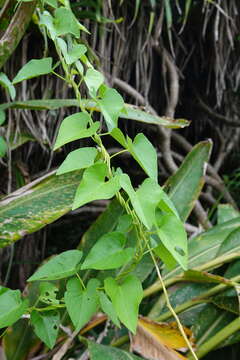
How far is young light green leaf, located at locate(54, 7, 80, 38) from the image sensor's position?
0.48m

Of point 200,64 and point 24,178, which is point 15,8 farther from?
point 200,64

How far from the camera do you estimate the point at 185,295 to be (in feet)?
2.83

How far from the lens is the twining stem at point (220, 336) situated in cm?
77

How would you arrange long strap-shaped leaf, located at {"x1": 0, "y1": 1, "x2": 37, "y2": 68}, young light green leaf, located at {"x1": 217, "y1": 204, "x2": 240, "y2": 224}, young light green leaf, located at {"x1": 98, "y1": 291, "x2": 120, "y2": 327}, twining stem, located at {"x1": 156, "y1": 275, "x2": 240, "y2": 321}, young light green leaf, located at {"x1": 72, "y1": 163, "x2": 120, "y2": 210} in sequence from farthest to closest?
young light green leaf, located at {"x1": 217, "y1": 204, "x2": 240, "y2": 224} < twining stem, located at {"x1": 156, "y1": 275, "x2": 240, "y2": 321} < long strap-shaped leaf, located at {"x1": 0, "y1": 1, "x2": 37, "y2": 68} < young light green leaf, located at {"x1": 98, "y1": 291, "x2": 120, "y2": 327} < young light green leaf, located at {"x1": 72, "y1": 163, "x2": 120, "y2": 210}

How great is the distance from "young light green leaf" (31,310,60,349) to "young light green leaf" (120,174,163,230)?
9.2 inches

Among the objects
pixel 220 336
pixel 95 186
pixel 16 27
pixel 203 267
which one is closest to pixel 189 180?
pixel 203 267

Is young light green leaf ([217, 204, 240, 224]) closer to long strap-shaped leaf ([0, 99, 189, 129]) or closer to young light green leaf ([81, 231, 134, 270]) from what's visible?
long strap-shaped leaf ([0, 99, 189, 129])

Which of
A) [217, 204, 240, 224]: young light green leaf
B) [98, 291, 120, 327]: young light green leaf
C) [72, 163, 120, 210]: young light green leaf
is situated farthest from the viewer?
[217, 204, 240, 224]: young light green leaf

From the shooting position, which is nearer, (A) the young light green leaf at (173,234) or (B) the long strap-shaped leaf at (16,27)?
(A) the young light green leaf at (173,234)

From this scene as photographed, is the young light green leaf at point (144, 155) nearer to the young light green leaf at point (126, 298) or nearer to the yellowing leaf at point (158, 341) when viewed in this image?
the young light green leaf at point (126, 298)

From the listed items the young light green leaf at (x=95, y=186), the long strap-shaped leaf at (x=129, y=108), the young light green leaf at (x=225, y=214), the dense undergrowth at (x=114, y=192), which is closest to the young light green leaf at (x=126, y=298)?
the dense undergrowth at (x=114, y=192)

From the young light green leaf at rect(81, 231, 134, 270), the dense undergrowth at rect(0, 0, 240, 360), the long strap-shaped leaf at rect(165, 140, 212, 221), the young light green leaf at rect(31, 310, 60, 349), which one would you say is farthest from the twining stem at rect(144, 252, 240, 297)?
the young light green leaf at rect(81, 231, 134, 270)

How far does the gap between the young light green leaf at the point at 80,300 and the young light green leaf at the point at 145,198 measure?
5.1 inches

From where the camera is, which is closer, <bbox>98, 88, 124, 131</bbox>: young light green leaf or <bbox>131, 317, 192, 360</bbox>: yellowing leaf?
<bbox>98, 88, 124, 131</bbox>: young light green leaf
